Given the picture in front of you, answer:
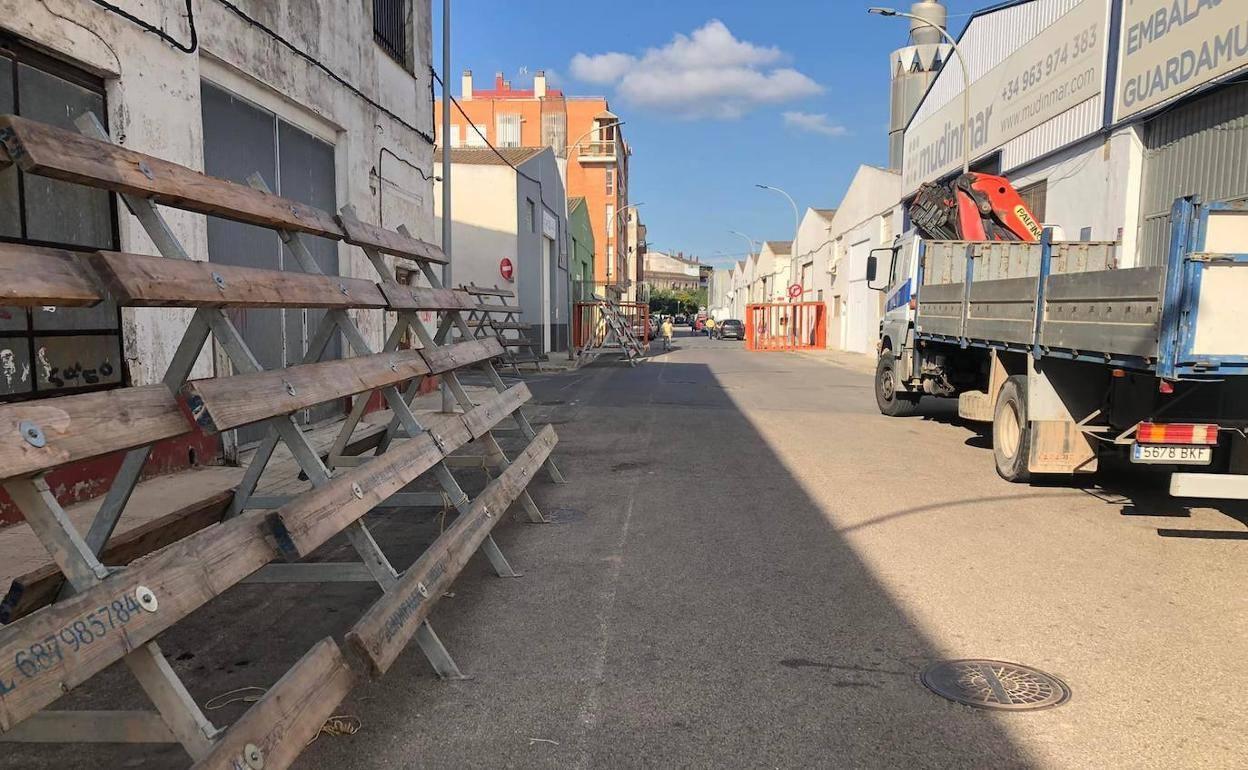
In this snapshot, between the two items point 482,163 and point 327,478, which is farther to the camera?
point 482,163

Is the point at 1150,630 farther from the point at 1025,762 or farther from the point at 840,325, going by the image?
the point at 840,325

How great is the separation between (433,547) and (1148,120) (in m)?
15.2

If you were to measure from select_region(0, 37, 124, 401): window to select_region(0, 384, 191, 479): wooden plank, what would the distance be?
3794mm

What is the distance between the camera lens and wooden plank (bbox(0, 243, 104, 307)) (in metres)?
2.12

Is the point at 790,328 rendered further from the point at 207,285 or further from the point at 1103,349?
the point at 207,285

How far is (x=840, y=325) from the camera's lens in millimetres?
36719

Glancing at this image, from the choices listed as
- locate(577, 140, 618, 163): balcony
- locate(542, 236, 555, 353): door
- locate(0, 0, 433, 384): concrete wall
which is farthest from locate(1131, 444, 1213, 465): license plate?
locate(577, 140, 618, 163): balcony

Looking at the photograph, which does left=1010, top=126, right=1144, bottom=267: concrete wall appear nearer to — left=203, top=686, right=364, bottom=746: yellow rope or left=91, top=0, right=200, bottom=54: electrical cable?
left=91, top=0, right=200, bottom=54: electrical cable

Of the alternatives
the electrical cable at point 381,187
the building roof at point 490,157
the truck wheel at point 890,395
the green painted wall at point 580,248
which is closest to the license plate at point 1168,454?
the truck wheel at point 890,395

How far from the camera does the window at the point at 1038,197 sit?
701 inches

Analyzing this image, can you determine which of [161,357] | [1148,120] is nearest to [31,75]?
[161,357]

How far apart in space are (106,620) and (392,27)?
42.8ft

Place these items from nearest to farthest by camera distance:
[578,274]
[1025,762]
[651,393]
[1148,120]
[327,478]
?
[1025,762] → [327,478] → [1148,120] → [651,393] → [578,274]

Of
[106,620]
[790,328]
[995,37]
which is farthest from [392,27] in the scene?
[790,328]
